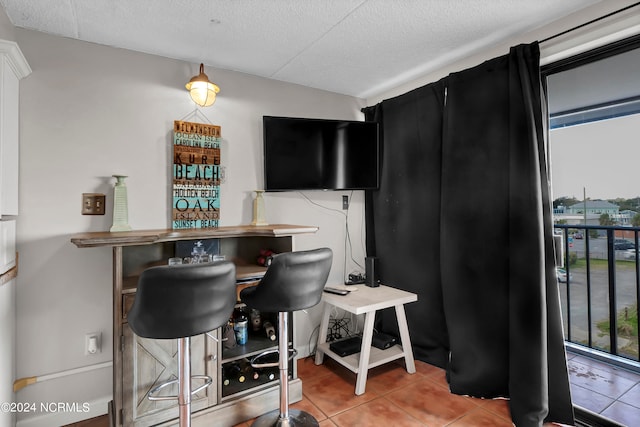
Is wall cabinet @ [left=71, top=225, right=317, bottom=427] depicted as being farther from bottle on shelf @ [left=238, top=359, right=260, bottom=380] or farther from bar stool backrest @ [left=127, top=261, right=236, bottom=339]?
bar stool backrest @ [left=127, top=261, right=236, bottom=339]

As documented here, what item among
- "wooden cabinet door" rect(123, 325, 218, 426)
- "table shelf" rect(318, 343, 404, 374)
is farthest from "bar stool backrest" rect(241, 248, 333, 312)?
"table shelf" rect(318, 343, 404, 374)

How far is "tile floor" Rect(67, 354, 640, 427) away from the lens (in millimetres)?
1927

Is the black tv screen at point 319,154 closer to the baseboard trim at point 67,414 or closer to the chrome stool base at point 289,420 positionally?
the chrome stool base at point 289,420

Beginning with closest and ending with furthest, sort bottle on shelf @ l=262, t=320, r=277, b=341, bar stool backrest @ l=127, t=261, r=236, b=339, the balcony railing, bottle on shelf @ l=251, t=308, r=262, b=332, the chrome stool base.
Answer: bar stool backrest @ l=127, t=261, r=236, b=339 < the chrome stool base < bottle on shelf @ l=262, t=320, r=277, b=341 < bottle on shelf @ l=251, t=308, r=262, b=332 < the balcony railing

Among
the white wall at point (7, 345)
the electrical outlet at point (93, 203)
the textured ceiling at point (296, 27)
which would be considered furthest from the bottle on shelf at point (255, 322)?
the textured ceiling at point (296, 27)

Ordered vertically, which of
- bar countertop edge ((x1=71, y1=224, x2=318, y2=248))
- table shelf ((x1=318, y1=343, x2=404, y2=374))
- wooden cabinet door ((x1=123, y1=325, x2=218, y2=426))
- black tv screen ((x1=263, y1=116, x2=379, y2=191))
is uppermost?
black tv screen ((x1=263, y1=116, x2=379, y2=191))

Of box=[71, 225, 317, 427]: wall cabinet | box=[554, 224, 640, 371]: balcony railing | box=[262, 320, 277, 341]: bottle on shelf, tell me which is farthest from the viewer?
box=[554, 224, 640, 371]: balcony railing

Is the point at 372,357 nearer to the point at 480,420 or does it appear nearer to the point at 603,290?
the point at 480,420

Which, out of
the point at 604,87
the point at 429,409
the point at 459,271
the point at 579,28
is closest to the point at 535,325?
the point at 459,271

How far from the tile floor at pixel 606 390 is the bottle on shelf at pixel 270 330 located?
6.48 feet

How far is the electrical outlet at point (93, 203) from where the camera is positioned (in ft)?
6.46

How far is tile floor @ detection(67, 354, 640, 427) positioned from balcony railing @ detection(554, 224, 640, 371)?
254 mm

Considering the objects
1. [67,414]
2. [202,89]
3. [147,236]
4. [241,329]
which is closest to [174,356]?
[241,329]

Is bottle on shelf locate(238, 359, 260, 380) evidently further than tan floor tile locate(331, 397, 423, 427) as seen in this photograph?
Yes
